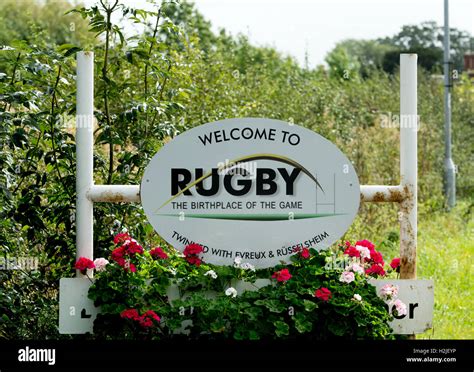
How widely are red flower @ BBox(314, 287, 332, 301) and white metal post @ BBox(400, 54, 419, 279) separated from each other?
0.63 meters

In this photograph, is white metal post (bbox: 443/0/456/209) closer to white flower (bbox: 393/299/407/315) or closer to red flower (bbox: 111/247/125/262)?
white flower (bbox: 393/299/407/315)

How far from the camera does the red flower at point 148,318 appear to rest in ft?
14.5

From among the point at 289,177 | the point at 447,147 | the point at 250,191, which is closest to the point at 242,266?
the point at 250,191

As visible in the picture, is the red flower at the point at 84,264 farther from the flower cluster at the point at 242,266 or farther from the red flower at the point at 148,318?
the flower cluster at the point at 242,266

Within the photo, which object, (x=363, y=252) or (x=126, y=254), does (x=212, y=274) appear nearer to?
(x=126, y=254)

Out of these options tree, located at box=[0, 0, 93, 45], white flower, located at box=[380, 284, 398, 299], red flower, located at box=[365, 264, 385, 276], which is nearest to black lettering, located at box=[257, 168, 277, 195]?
red flower, located at box=[365, 264, 385, 276]

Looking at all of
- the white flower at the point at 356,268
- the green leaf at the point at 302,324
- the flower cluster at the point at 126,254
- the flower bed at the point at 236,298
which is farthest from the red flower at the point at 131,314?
the white flower at the point at 356,268

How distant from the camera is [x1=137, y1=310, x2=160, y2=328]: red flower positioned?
4.41 meters

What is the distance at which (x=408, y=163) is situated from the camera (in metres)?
4.82

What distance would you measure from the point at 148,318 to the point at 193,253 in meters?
0.47

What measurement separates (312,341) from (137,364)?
952 millimetres

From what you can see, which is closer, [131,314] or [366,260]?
[131,314]

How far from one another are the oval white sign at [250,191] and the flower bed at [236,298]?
0.34 feet

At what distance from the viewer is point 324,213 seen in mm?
4766
